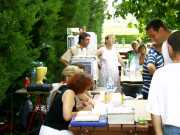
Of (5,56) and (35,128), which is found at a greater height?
(5,56)

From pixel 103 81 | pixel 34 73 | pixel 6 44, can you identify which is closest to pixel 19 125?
pixel 34 73

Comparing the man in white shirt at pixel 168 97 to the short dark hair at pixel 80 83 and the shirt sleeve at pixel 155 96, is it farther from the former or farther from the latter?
the short dark hair at pixel 80 83

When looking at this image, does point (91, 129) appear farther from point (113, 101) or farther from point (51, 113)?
point (113, 101)

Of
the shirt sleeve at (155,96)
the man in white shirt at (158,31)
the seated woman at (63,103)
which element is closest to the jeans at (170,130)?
the shirt sleeve at (155,96)

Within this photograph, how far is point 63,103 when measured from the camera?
5.66m

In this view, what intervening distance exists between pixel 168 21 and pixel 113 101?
374cm

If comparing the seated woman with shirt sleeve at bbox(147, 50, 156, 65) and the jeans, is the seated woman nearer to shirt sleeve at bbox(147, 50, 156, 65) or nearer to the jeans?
the jeans

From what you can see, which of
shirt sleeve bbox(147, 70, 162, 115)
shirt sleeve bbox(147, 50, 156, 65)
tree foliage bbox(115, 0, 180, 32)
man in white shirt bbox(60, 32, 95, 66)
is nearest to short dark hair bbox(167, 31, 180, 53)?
shirt sleeve bbox(147, 70, 162, 115)

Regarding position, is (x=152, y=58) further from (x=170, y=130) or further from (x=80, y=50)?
(x=80, y=50)

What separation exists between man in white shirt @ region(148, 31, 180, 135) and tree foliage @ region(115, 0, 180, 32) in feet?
14.7

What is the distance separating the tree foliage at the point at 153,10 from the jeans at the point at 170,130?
4655 millimetres

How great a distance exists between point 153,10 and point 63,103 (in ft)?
15.6

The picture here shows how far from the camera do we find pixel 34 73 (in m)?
9.53

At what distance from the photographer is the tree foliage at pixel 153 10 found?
9.41 metres
